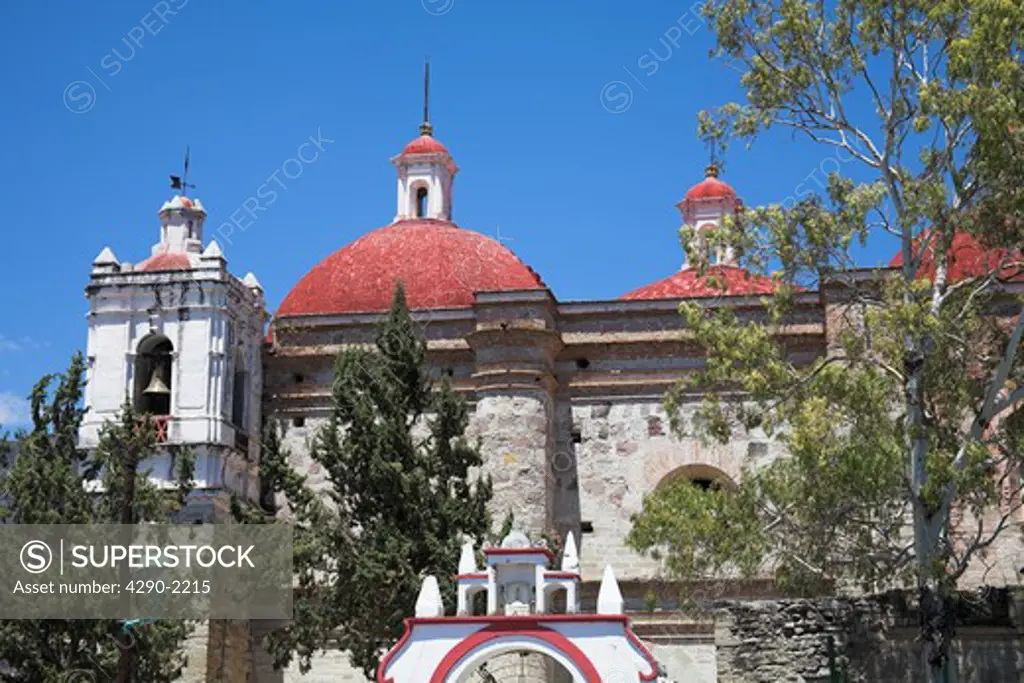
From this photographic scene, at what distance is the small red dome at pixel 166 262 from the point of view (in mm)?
23328

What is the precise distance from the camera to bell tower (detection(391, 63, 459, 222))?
2789 cm

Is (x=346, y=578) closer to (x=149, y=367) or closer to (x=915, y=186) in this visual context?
(x=149, y=367)

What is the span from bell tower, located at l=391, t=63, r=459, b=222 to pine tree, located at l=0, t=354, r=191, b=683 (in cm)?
1053

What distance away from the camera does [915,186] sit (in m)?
15.7

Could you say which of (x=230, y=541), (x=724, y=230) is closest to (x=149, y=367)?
(x=230, y=541)

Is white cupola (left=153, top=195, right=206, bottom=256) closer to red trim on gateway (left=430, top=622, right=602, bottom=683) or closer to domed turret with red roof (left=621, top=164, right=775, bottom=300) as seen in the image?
domed turret with red roof (left=621, top=164, right=775, bottom=300)

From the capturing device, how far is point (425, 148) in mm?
28375

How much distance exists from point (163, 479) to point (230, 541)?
166 centimetres

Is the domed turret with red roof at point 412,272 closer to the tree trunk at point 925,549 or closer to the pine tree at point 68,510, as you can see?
the pine tree at point 68,510

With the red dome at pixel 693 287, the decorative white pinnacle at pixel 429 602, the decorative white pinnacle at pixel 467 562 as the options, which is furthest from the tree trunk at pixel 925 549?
the red dome at pixel 693 287

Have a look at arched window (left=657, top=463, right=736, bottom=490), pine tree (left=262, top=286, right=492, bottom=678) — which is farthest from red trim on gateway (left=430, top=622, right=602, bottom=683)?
arched window (left=657, top=463, right=736, bottom=490)

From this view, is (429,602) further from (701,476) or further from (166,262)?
(166,262)

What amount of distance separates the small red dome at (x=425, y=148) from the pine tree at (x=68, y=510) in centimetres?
1134

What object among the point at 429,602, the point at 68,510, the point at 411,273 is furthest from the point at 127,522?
the point at 411,273
